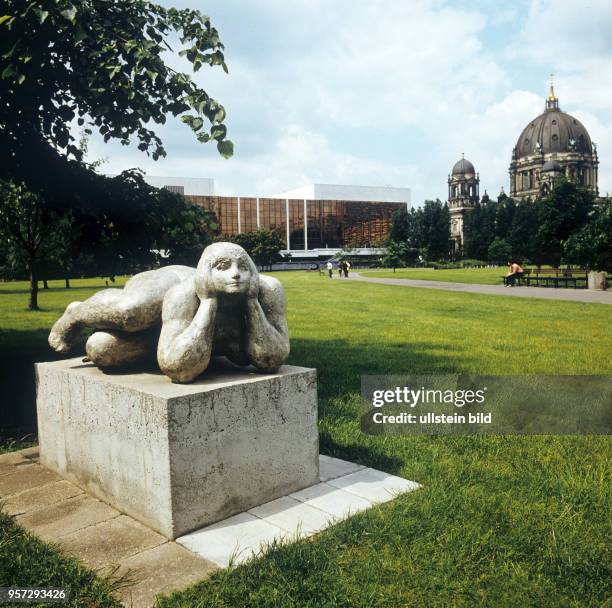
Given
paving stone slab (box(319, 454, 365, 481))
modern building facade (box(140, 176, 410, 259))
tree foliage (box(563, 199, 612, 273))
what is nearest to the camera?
paving stone slab (box(319, 454, 365, 481))

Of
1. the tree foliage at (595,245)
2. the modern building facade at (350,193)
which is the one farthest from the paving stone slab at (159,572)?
the modern building facade at (350,193)

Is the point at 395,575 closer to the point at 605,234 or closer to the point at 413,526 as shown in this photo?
the point at 413,526

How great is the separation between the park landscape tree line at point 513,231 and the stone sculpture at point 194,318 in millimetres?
26097

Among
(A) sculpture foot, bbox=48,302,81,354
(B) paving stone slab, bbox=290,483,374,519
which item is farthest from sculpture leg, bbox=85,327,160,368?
(B) paving stone slab, bbox=290,483,374,519

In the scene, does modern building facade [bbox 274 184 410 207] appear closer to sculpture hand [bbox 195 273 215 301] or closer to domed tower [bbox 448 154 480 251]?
domed tower [bbox 448 154 480 251]

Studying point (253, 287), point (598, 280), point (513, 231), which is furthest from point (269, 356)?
Result: point (513, 231)

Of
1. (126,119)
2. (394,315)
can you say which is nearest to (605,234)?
(394,315)

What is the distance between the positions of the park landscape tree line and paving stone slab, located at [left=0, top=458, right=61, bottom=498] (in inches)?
1052

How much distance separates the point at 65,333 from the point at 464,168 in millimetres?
122570

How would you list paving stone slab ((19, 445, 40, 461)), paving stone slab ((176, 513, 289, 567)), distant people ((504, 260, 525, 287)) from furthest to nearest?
distant people ((504, 260, 525, 287)) < paving stone slab ((19, 445, 40, 461)) < paving stone slab ((176, 513, 289, 567))

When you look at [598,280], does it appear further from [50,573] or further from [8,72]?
[50,573]

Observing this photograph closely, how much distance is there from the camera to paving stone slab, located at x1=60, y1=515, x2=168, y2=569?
325cm

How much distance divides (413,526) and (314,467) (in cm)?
99

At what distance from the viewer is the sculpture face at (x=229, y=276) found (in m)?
3.69
